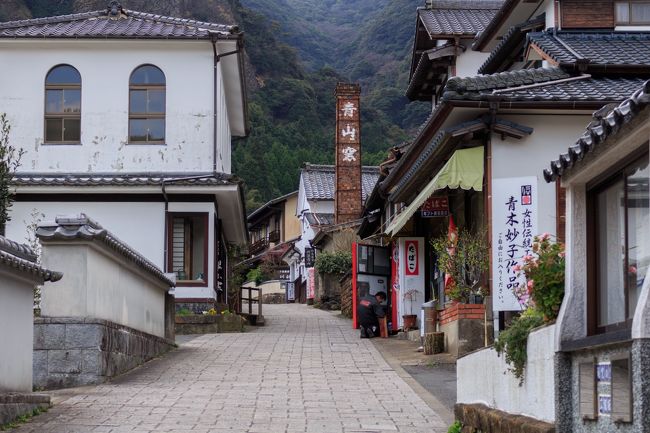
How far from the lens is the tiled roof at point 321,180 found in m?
60.6

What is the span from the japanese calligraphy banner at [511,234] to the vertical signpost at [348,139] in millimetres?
26925

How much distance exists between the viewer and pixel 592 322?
7.96m

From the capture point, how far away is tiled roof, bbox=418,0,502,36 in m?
27.6

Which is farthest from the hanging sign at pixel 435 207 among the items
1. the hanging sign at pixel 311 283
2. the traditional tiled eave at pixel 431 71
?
the hanging sign at pixel 311 283

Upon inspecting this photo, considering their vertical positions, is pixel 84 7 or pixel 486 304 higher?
pixel 84 7

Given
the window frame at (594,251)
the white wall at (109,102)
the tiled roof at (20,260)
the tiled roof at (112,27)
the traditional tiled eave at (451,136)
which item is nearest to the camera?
the window frame at (594,251)

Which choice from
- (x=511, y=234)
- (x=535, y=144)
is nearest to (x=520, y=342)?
(x=511, y=234)

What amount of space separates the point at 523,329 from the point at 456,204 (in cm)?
1369

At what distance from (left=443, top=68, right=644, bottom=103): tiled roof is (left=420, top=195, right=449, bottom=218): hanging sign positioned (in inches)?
167

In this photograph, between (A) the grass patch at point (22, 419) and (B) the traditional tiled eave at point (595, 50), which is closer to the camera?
(A) the grass patch at point (22, 419)

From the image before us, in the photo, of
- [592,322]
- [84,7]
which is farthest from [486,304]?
[84,7]

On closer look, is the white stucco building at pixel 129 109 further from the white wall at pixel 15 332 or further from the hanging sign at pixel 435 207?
the white wall at pixel 15 332

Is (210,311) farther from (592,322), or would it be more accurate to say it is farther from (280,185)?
(280,185)

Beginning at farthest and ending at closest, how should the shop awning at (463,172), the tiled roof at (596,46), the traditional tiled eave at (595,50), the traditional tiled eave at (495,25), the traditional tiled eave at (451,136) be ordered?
the traditional tiled eave at (495,25) < the tiled roof at (596,46) < the traditional tiled eave at (595,50) < the shop awning at (463,172) < the traditional tiled eave at (451,136)
